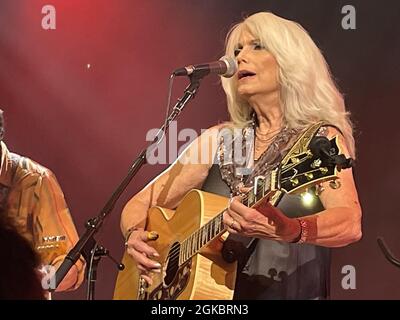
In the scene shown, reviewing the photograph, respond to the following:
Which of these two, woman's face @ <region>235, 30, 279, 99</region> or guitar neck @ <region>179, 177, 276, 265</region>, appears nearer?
guitar neck @ <region>179, 177, 276, 265</region>

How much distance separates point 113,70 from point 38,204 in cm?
59

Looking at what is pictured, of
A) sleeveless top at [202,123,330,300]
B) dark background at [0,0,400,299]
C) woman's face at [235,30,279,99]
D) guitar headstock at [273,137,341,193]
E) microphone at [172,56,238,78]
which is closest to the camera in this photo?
guitar headstock at [273,137,341,193]

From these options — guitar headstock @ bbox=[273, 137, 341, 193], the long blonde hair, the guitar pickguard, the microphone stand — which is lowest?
the guitar pickguard

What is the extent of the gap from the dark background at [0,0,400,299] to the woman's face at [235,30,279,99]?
1.13ft

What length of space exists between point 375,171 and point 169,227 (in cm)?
79

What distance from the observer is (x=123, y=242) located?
2.77 metres

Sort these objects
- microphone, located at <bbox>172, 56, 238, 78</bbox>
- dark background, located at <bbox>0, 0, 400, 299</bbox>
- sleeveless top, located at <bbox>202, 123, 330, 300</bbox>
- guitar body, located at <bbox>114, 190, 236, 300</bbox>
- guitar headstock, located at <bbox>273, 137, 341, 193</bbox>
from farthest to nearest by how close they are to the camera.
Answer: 1. dark background, located at <bbox>0, 0, 400, 299</bbox>
2. microphone, located at <bbox>172, 56, 238, 78</bbox>
3. sleeveless top, located at <bbox>202, 123, 330, 300</bbox>
4. guitar body, located at <bbox>114, 190, 236, 300</bbox>
5. guitar headstock, located at <bbox>273, 137, 341, 193</bbox>

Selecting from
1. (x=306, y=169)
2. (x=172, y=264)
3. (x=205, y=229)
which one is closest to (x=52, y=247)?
(x=172, y=264)

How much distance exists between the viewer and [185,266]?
2080 mm

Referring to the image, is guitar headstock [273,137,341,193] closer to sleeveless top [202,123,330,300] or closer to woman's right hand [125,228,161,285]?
sleeveless top [202,123,330,300]

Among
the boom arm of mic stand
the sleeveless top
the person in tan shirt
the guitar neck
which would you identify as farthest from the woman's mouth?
the person in tan shirt

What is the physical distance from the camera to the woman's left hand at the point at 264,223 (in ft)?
6.02

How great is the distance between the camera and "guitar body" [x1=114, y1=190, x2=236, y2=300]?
6.57ft
